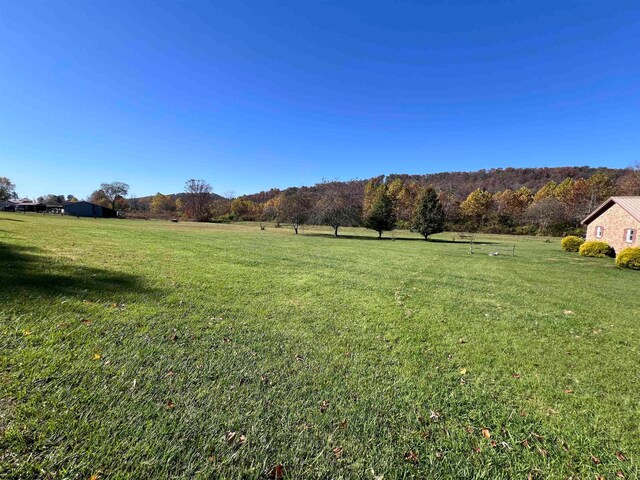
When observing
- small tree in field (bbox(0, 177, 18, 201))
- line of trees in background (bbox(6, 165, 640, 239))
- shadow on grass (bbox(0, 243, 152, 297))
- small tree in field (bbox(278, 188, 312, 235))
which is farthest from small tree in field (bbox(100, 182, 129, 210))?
shadow on grass (bbox(0, 243, 152, 297))

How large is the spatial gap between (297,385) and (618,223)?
2864 cm

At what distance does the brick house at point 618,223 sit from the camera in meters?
19.4

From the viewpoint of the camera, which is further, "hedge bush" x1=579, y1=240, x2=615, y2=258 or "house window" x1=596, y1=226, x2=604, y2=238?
"house window" x1=596, y1=226, x2=604, y2=238

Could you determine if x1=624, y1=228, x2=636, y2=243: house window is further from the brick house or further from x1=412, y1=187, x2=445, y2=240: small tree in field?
x1=412, y1=187, x2=445, y2=240: small tree in field

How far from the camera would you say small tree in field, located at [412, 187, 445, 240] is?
35.8m

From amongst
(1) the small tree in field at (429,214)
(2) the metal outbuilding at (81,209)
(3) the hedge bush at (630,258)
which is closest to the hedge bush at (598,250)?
(3) the hedge bush at (630,258)

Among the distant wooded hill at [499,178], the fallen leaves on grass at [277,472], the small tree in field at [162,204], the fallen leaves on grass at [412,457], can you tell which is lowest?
the fallen leaves on grass at [412,457]

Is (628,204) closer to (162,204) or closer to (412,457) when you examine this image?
(412,457)

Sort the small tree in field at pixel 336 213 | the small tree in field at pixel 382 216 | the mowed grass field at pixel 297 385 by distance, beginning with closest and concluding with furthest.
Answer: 1. the mowed grass field at pixel 297 385
2. the small tree in field at pixel 336 213
3. the small tree in field at pixel 382 216

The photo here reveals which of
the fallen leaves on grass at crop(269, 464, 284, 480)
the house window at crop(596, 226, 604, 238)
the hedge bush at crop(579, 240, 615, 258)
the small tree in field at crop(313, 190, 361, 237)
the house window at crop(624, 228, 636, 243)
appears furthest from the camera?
the small tree in field at crop(313, 190, 361, 237)

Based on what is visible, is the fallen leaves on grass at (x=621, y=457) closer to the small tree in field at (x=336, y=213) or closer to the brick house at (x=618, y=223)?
the brick house at (x=618, y=223)

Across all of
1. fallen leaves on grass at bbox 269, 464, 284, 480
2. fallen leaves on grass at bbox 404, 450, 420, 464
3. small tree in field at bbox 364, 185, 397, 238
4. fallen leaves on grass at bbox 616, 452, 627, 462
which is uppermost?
small tree in field at bbox 364, 185, 397, 238

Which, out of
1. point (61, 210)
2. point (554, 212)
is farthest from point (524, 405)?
point (61, 210)

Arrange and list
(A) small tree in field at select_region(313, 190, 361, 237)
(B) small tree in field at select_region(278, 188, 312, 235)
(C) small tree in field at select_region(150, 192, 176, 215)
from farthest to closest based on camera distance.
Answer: (C) small tree in field at select_region(150, 192, 176, 215) < (B) small tree in field at select_region(278, 188, 312, 235) < (A) small tree in field at select_region(313, 190, 361, 237)
